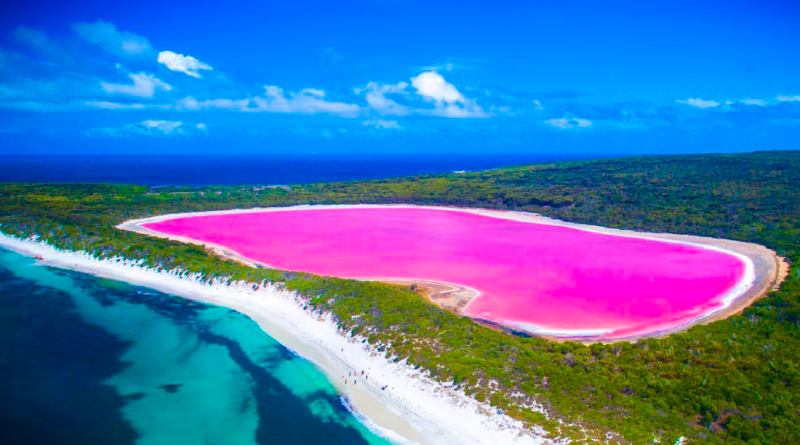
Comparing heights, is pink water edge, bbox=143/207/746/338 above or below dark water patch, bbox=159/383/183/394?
above

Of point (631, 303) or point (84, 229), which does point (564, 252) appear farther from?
point (84, 229)

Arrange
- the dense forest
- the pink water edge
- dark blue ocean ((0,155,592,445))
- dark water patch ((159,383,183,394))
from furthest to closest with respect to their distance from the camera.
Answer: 1. the pink water edge
2. dark water patch ((159,383,183,394))
3. dark blue ocean ((0,155,592,445))
4. the dense forest

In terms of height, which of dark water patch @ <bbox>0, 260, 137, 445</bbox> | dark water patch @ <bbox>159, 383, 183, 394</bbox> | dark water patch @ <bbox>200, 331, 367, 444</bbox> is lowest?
dark water patch @ <bbox>200, 331, 367, 444</bbox>

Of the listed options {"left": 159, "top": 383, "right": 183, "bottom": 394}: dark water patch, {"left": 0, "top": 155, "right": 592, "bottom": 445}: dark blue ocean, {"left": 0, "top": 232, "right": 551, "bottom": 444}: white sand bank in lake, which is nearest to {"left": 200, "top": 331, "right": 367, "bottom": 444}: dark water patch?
{"left": 0, "top": 155, "right": 592, "bottom": 445}: dark blue ocean

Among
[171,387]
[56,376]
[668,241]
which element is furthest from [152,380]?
[668,241]

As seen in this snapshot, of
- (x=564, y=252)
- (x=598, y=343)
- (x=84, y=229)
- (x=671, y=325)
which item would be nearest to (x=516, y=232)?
(x=564, y=252)

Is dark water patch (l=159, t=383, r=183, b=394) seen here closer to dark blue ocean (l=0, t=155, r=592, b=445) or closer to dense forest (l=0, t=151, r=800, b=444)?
dark blue ocean (l=0, t=155, r=592, b=445)
